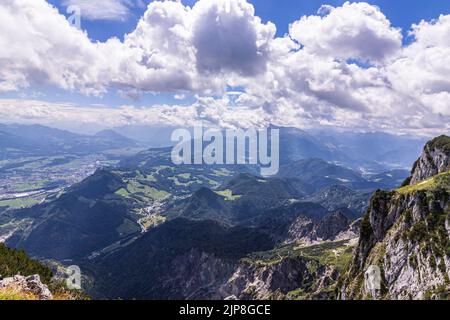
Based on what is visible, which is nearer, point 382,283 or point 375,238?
point 382,283

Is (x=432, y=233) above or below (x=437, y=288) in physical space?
above
